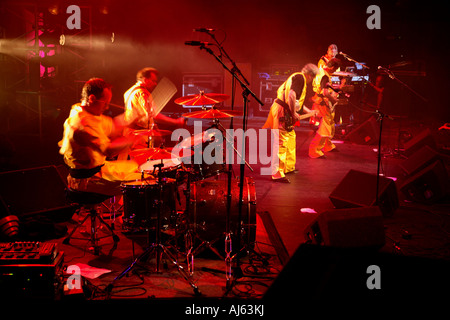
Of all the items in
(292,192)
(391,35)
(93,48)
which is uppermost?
(391,35)

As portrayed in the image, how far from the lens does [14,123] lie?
13344 millimetres

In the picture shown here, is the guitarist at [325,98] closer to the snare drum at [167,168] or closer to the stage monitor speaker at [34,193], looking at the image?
the snare drum at [167,168]

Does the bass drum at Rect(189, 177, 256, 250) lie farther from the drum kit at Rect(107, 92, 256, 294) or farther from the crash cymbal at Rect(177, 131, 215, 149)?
the crash cymbal at Rect(177, 131, 215, 149)

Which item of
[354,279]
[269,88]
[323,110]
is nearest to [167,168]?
[354,279]

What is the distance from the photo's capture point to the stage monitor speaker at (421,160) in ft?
23.5

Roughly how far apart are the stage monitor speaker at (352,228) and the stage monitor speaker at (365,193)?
72.4 inches

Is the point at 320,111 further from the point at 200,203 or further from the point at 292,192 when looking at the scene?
the point at 200,203

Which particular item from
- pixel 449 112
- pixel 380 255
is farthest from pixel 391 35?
pixel 380 255

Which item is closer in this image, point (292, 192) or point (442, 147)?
point (292, 192)

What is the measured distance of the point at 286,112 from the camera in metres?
7.95

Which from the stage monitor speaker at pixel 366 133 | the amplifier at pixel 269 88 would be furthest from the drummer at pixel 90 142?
the amplifier at pixel 269 88

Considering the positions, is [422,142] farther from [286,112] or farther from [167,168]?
[167,168]

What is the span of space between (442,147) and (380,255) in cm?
839
